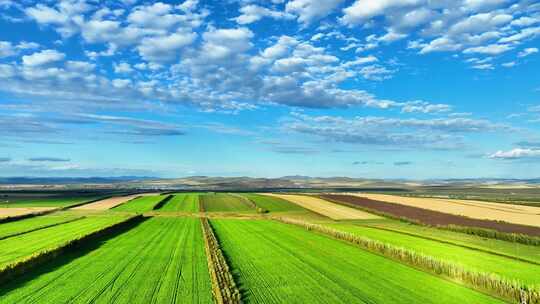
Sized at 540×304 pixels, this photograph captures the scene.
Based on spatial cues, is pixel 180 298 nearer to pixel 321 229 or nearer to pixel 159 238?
pixel 159 238

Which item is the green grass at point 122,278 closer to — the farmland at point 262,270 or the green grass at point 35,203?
the farmland at point 262,270

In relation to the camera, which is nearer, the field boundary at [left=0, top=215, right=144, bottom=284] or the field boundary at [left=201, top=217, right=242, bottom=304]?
the field boundary at [left=201, top=217, right=242, bottom=304]

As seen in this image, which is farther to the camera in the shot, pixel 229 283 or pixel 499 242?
pixel 499 242

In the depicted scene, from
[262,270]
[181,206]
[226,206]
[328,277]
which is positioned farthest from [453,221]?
[181,206]

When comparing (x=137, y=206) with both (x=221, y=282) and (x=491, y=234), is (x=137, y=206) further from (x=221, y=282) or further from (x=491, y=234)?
(x=221, y=282)

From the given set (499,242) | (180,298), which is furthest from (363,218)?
(180,298)

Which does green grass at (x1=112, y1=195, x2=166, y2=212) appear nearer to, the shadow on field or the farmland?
the shadow on field

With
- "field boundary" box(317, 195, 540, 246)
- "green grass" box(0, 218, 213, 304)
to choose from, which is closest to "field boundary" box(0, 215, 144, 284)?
"green grass" box(0, 218, 213, 304)
